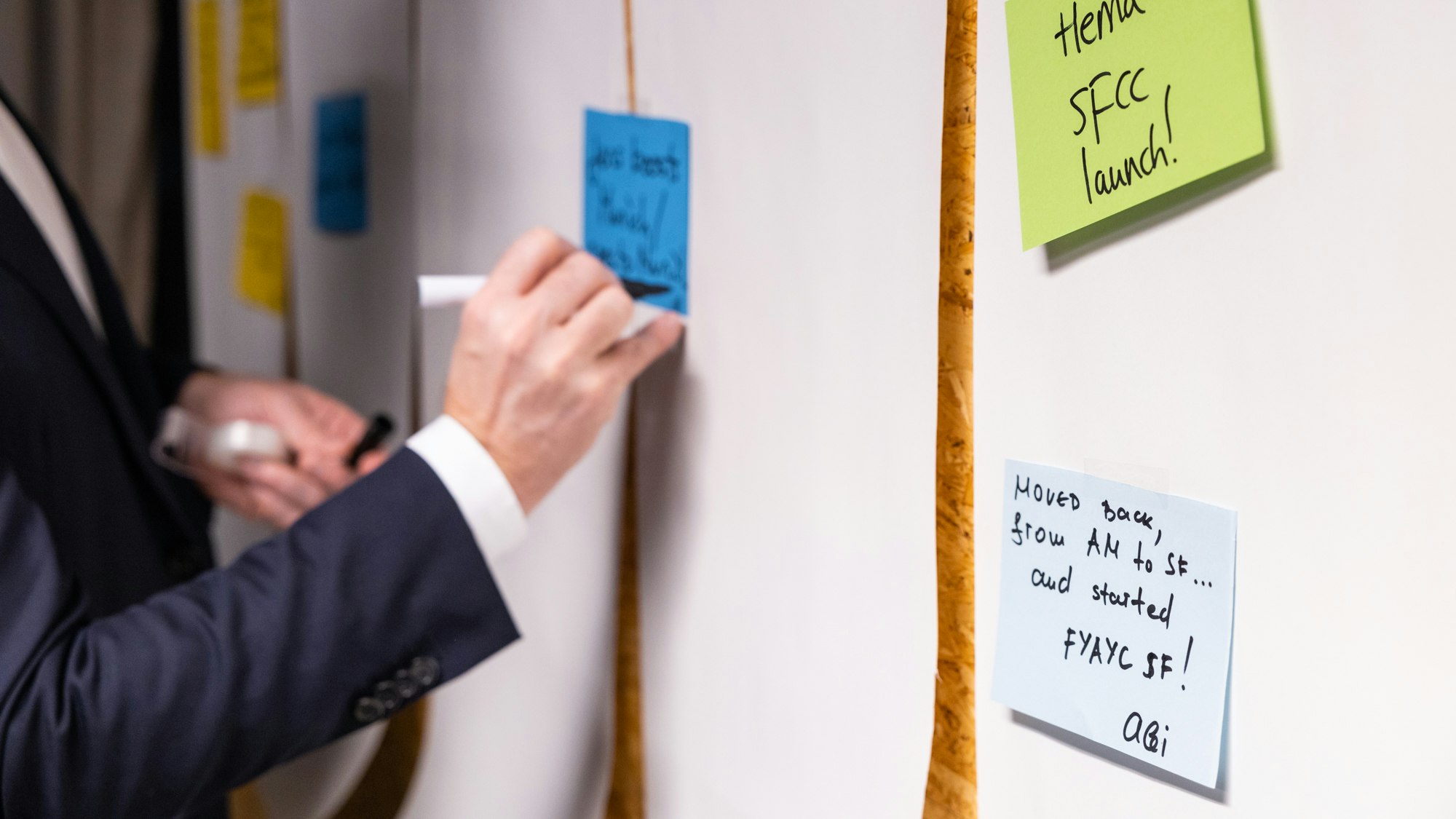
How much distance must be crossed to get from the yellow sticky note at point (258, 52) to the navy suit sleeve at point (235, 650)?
0.72 metres

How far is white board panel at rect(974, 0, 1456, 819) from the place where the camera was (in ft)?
0.91

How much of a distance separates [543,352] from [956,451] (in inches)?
9.0

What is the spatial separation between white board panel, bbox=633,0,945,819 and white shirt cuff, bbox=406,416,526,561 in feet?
0.30

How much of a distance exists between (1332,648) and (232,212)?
1.27 meters

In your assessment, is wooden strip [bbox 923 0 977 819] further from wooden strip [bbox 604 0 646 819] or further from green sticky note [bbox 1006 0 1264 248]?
wooden strip [bbox 604 0 646 819]

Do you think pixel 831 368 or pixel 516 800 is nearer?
pixel 831 368

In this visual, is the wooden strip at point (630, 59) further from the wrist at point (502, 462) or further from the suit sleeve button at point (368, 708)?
the suit sleeve button at point (368, 708)

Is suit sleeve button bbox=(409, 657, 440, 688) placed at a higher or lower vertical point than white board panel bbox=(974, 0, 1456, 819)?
lower

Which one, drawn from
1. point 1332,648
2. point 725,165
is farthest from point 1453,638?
point 725,165

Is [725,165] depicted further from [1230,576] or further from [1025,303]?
[1230,576]

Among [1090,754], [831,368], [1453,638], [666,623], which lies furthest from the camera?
[666,623]

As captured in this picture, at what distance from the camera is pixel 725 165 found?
53 centimetres

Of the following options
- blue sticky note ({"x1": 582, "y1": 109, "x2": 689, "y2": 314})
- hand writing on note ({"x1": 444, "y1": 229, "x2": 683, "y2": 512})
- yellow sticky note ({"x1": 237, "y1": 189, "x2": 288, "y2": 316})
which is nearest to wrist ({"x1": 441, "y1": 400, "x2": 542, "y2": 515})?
hand writing on note ({"x1": 444, "y1": 229, "x2": 683, "y2": 512})

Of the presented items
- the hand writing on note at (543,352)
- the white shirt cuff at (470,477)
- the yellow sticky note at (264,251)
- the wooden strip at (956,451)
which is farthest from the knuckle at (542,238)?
the yellow sticky note at (264,251)
